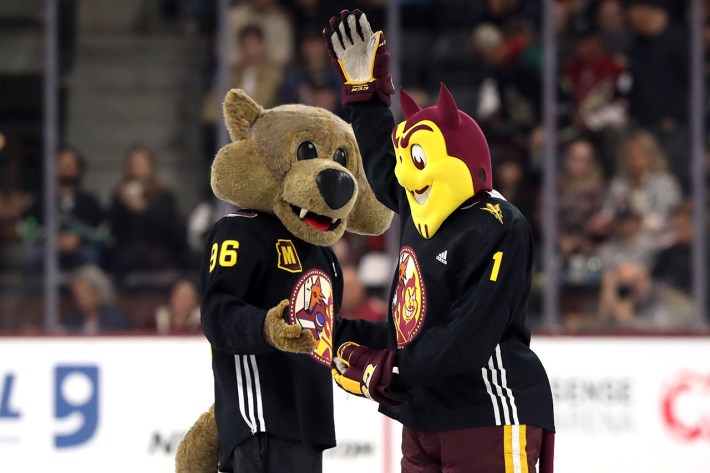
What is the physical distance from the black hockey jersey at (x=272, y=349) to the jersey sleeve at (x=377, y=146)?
250 mm

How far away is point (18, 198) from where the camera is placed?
6.09 meters

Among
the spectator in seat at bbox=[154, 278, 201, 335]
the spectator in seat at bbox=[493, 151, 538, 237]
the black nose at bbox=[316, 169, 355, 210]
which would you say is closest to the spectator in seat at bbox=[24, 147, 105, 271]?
the spectator in seat at bbox=[154, 278, 201, 335]

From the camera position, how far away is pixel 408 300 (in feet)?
9.75

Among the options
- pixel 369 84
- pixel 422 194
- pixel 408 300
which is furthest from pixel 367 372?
pixel 369 84

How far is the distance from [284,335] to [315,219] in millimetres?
448

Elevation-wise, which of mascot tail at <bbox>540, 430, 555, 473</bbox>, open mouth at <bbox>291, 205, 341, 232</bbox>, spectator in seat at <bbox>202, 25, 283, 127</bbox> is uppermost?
spectator in seat at <bbox>202, 25, 283, 127</bbox>

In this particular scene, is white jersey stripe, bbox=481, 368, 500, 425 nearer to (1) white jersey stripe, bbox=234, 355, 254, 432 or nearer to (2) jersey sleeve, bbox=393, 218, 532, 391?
(2) jersey sleeve, bbox=393, 218, 532, 391

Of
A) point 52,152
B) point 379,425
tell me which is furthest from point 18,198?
point 379,425

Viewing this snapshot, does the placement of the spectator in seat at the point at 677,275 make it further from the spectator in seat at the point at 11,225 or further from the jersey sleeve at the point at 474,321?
the jersey sleeve at the point at 474,321

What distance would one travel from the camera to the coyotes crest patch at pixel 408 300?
2.92 meters

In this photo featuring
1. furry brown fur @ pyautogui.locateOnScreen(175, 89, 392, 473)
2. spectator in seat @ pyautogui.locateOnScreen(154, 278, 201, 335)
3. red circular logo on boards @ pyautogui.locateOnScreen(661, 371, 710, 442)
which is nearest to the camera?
furry brown fur @ pyautogui.locateOnScreen(175, 89, 392, 473)

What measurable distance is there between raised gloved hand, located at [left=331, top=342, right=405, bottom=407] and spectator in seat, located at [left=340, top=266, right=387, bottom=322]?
2754 mm

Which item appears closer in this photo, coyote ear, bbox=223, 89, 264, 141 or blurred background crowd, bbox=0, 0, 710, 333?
coyote ear, bbox=223, 89, 264, 141

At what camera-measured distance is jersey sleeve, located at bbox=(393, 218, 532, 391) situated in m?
2.79
